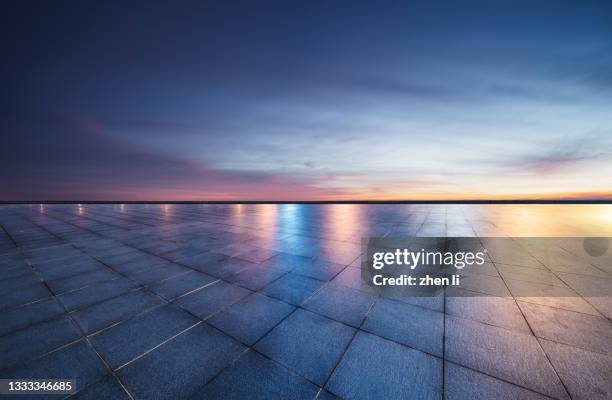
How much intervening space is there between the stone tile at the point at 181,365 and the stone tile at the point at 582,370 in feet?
10.9

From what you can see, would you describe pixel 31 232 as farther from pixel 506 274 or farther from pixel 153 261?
pixel 506 274

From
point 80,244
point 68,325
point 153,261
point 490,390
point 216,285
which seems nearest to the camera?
point 490,390

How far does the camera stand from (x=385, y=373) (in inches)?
93.1

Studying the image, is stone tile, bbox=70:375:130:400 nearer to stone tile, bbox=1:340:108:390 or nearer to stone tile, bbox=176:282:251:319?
stone tile, bbox=1:340:108:390

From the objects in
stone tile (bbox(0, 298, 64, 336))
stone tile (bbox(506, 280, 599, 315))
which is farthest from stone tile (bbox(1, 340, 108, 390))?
stone tile (bbox(506, 280, 599, 315))

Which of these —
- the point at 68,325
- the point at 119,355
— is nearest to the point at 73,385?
the point at 119,355

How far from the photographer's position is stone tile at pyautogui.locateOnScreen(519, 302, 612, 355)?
272 centimetres

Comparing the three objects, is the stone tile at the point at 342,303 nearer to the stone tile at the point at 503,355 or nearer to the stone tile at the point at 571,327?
the stone tile at the point at 503,355

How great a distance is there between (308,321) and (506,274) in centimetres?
429

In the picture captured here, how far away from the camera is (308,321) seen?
10.6 feet

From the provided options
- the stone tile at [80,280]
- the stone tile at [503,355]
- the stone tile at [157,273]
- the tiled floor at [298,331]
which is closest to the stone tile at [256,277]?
the tiled floor at [298,331]

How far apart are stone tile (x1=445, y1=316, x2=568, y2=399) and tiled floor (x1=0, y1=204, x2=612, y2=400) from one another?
2 centimetres

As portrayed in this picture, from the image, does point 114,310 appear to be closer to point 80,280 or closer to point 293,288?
point 80,280

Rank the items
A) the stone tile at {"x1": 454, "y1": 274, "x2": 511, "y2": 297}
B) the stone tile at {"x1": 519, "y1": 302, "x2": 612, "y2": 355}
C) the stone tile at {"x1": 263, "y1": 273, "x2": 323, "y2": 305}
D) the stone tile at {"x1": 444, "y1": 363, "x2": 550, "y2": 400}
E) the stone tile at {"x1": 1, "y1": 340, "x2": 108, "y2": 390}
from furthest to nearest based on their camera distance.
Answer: the stone tile at {"x1": 454, "y1": 274, "x2": 511, "y2": 297}
the stone tile at {"x1": 263, "y1": 273, "x2": 323, "y2": 305}
the stone tile at {"x1": 519, "y1": 302, "x2": 612, "y2": 355}
the stone tile at {"x1": 1, "y1": 340, "x2": 108, "y2": 390}
the stone tile at {"x1": 444, "y1": 363, "x2": 550, "y2": 400}
